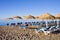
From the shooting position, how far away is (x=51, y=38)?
851 centimetres

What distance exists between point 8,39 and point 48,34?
323cm

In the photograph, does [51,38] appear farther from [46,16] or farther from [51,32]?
[46,16]

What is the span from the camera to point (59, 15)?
48.4 ft

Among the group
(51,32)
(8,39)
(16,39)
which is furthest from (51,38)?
(8,39)

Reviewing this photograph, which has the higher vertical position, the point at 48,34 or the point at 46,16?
the point at 46,16

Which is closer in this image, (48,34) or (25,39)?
(25,39)

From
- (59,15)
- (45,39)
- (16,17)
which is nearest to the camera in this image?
(45,39)

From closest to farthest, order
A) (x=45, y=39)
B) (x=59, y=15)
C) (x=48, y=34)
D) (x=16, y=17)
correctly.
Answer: (x=45, y=39), (x=48, y=34), (x=59, y=15), (x=16, y=17)

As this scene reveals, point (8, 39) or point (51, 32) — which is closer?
point (8, 39)

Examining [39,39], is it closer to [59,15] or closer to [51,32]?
[51,32]

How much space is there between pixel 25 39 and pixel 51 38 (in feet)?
6.25

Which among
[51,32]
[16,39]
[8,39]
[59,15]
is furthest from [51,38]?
[59,15]

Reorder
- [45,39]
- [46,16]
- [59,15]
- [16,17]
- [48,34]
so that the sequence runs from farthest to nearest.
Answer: [16,17], [59,15], [46,16], [48,34], [45,39]

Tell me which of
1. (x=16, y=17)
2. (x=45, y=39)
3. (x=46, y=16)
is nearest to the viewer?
(x=45, y=39)
